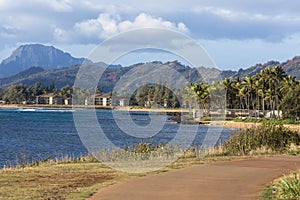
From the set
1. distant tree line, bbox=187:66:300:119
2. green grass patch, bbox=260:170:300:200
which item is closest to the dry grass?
green grass patch, bbox=260:170:300:200

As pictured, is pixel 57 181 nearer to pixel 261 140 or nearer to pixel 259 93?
pixel 261 140

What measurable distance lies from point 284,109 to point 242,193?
251ft

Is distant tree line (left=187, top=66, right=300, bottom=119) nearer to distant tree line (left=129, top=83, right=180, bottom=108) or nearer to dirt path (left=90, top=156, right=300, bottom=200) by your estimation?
distant tree line (left=129, top=83, right=180, bottom=108)

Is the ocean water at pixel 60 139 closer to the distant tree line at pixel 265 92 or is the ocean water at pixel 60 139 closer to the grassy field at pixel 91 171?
the grassy field at pixel 91 171

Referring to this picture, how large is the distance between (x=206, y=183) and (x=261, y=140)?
13505mm

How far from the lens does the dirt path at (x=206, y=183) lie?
14.0 meters

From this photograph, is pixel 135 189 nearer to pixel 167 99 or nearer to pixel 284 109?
pixel 167 99

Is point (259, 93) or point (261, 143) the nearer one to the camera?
point (261, 143)

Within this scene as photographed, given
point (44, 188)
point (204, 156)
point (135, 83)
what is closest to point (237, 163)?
point (204, 156)

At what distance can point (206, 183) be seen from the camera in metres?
16.1

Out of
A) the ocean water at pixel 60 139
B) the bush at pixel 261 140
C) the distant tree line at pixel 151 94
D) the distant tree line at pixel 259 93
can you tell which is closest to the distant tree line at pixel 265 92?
the distant tree line at pixel 259 93

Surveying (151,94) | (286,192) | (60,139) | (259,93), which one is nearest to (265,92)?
(259,93)

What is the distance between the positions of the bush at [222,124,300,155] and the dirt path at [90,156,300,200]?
6005mm

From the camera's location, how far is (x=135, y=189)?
15008 millimetres
